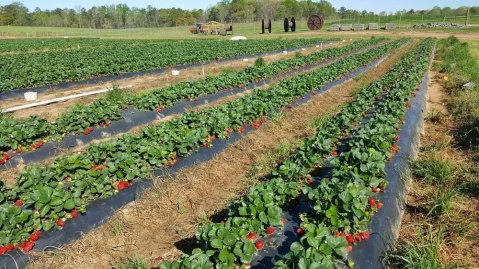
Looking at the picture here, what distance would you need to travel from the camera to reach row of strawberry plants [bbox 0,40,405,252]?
16.0 ft

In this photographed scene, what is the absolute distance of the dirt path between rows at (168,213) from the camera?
4.90 m

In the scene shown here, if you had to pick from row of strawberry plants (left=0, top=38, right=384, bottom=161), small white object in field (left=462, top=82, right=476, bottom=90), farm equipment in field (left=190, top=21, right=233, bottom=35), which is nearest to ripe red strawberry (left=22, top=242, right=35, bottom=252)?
row of strawberry plants (left=0, top=38, right=384, bottom=161)

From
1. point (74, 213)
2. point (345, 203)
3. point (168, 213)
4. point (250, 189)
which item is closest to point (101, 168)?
point (74, 213)

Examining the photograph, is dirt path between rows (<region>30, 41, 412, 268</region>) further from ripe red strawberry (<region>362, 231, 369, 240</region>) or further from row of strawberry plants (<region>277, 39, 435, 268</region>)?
ripe red strawberry (<region>362, 231, 369, 240</region>)

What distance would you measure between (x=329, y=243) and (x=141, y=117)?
7.96 meters

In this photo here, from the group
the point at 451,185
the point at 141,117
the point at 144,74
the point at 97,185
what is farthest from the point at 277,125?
the point at 144,74

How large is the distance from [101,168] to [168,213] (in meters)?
1.44

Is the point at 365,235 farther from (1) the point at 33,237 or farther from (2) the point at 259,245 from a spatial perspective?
(1) the point at 33,237

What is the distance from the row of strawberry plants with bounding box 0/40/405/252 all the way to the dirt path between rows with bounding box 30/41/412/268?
44 centimetres

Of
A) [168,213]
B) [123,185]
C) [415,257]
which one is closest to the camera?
[415,257]

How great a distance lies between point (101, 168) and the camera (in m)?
6.26

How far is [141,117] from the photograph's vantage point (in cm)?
1050

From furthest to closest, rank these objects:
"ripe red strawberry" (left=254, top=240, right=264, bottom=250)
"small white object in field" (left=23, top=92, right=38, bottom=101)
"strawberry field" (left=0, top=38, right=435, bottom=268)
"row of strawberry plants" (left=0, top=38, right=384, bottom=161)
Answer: "small white object in field" (left=23, top=92, right=38, bottom=101) < "row of strawberry plants" (left=0, top=38, right=384, bottom=161) < "ripe red strawberry" (left=254, top=240, right=264, bottom=250) < "strawberry field" (left=0, top=38, right=435, bottom=268)

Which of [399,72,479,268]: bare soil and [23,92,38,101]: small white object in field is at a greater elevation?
[23,92,38,101]: small white object in field
